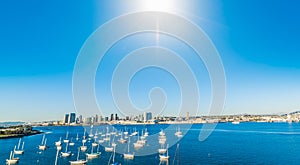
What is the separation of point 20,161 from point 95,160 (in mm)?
14001

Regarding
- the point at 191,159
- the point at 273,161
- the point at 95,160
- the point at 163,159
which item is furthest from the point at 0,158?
the point at 273,161

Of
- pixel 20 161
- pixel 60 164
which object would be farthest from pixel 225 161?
pixel 20 161

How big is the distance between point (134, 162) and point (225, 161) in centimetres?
1432

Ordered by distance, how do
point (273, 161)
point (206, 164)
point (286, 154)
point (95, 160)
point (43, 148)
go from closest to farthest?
1. point (206, 164)
2. point (273, 161)
3. point (95, 160)
4. point (286, 154)
5. point (43, 148)

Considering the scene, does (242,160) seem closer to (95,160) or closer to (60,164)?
(95,160)

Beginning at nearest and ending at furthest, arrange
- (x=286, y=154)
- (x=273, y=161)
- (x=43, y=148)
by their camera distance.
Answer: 1. (x=273, y=161)
2. (x=286, y=154)
3. (x=43, y=148)

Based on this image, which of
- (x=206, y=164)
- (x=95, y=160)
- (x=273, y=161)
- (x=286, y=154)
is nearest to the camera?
(x=206, y=164)

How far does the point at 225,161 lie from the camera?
37.0 meters

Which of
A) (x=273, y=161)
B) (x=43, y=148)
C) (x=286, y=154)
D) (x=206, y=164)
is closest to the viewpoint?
(x=206, y=164)

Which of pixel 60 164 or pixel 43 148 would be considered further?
pixel 43 148

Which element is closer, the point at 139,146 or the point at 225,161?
the point at 225,161

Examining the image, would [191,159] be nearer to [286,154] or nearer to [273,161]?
[273,161]

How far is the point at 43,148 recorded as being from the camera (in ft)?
186

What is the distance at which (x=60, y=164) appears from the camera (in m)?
38.7
